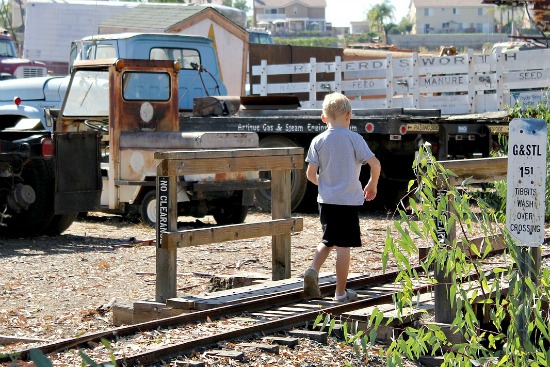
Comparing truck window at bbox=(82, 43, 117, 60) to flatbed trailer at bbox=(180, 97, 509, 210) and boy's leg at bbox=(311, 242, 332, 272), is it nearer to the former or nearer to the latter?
flatbed trailer at bbox=(180, 97, 509, 210)

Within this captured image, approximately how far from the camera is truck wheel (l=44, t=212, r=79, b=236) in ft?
42.0

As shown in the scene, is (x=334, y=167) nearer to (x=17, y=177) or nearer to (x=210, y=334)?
(x=210, y=334)

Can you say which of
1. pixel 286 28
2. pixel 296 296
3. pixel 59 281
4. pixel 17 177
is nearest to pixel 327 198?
pixel 296 296

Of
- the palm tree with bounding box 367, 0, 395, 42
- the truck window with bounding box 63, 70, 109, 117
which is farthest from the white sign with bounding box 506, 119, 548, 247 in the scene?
the palm tree with bounding box 367, 0, 395, 42

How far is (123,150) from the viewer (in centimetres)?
1301

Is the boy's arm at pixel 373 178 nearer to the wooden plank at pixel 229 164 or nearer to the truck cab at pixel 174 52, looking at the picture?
the wooden plank at pixel 229 164

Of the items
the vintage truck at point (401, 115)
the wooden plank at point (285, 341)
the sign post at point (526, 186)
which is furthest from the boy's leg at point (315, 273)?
the vintage truck at point (401, 115)

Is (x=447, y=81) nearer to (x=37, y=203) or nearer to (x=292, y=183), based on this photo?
(x=292, y=183)

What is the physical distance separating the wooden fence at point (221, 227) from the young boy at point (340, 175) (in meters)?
0.80

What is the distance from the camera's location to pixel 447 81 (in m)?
19.0

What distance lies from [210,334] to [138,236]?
642 centimetres

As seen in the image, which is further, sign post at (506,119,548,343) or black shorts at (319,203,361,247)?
black shorts at (319,203,361,247)

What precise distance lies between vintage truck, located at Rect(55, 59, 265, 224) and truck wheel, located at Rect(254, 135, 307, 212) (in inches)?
80.5

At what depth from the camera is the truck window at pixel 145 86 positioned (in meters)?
13.4
